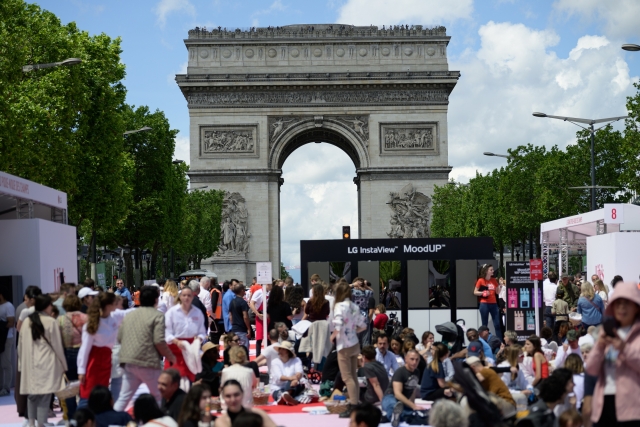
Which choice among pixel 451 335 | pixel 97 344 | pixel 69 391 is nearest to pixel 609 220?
pixel 451 335

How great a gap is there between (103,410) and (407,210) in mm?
60902

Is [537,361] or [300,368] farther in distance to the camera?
[300,368]

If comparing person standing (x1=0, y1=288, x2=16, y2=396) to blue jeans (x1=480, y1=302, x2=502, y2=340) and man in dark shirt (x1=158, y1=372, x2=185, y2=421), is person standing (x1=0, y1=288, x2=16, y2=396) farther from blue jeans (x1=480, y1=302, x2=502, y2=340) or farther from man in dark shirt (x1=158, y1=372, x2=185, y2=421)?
blue jeans (x1=480, y1=302, x2=502, y2=340)

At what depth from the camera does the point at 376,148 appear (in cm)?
7250

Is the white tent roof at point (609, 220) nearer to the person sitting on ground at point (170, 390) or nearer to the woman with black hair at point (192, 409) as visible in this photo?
the person sitting on ground at point (170, 390)

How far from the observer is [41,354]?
13.9 metres

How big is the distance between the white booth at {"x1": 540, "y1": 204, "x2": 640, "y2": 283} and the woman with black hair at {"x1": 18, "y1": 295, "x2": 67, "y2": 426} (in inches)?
723

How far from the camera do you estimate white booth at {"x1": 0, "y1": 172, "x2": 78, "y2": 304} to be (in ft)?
68.5

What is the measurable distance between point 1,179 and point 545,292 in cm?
1462

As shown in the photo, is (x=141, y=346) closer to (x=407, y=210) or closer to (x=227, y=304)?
(x=227, y=304)

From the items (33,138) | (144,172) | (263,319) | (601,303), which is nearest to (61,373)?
(263,319)

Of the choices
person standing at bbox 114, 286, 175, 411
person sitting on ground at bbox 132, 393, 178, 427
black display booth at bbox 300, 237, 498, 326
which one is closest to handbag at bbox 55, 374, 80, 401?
person standing at bbox 114, 286, 175, 411

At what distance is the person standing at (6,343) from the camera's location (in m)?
18.5

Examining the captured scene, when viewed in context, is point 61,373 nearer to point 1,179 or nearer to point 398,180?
point 1,179
